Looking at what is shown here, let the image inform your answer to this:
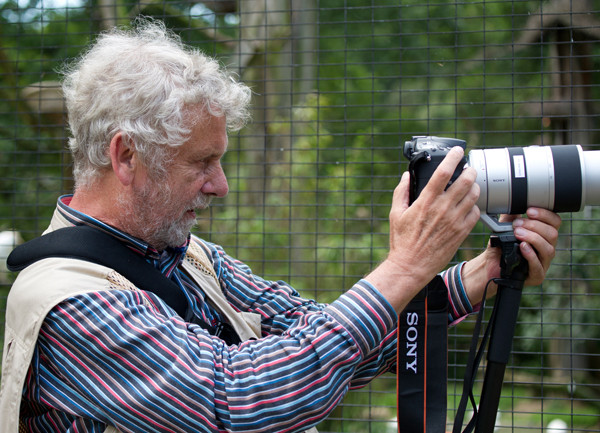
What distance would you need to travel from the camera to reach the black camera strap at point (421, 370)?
1417 mm

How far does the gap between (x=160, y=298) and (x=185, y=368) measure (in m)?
0.25

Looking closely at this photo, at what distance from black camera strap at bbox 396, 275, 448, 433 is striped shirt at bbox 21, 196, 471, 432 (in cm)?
25

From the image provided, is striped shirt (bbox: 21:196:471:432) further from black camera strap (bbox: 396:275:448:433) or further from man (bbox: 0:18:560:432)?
black camera strap (bbox: 396:275:448:433)

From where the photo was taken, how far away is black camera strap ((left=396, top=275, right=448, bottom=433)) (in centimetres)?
142

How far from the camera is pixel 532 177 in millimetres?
1389

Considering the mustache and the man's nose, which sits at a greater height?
the man's nose

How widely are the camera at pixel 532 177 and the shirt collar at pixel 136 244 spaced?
60 cm

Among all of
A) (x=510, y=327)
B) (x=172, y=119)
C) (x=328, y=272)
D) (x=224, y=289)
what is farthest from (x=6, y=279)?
(x=510, y=327)

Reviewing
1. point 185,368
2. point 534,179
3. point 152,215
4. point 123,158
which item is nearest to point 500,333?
point 534,179

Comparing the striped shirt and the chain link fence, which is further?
the chain link fence

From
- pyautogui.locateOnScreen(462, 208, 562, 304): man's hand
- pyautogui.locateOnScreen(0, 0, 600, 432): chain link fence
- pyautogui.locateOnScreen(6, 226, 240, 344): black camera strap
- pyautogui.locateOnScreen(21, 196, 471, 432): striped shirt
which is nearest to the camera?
pyautogui.locateOnScreen(21, 196, 471, 432): striped shirt

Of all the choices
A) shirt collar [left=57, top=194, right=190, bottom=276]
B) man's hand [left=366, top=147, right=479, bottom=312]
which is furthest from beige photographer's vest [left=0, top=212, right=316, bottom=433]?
man's hand [left=366, top=147, right=479, bottom=312]

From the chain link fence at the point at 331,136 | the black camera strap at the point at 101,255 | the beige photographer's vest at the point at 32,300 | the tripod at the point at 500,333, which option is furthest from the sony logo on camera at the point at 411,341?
the chain link fence at the point at 331,136

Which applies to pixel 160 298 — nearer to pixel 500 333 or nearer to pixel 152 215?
pixel 152 215
